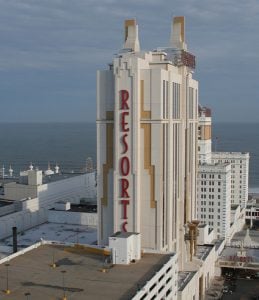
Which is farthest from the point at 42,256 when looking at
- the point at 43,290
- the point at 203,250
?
the point at 203,250

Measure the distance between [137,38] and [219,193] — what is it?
5750cm

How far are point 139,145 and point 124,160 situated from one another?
3.16 m

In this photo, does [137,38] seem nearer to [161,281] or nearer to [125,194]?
[125,194]

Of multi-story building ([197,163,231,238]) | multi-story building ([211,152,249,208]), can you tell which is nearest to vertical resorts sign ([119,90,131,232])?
multi-story building ([197,163,231,238])

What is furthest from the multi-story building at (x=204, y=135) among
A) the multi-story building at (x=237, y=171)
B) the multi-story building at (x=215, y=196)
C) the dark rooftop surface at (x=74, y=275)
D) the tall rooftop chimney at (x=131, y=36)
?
the dark rooftop surface at (x=74, y=275)

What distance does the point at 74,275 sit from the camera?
58812 mm

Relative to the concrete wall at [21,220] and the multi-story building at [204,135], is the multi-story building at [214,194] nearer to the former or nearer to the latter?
the multi-story building at [204,135]

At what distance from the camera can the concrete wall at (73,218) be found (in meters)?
122

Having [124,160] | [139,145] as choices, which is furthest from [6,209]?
[139,145]

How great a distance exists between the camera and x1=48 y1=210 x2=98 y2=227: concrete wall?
122 metres

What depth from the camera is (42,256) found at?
66.6m

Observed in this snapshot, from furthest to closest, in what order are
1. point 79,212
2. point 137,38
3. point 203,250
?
point 79,212 < point 203,250 < point 137,38

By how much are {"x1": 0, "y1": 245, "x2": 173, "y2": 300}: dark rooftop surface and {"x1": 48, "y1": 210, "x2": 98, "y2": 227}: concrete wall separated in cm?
5192

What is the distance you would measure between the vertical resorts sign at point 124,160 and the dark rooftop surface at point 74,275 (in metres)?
11.6
